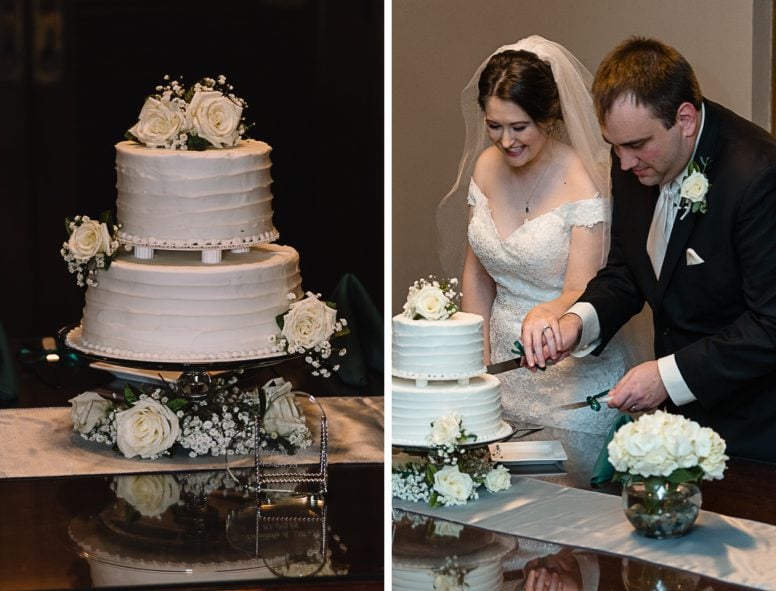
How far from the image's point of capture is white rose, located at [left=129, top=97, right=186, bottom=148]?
106 inches

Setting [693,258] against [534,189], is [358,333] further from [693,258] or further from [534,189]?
[693,258]

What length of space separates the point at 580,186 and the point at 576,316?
0.59m

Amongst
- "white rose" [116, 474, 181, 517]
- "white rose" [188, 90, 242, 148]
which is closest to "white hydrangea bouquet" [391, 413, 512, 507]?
"white rose" [116, 474, 181, 517]

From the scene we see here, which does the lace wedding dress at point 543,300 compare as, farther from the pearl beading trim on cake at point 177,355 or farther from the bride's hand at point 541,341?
the pearl beading trim on cake at point 177,355

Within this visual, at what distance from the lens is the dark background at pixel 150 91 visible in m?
3.98

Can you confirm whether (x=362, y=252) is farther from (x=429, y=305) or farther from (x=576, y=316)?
(x=429, y=305)

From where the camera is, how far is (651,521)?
1.89 m

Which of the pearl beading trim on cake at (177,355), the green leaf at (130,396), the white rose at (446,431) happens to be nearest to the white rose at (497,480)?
the white rose at (446,431)

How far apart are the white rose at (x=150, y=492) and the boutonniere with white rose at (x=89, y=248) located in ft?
1.83

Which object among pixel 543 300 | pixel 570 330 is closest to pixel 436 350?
pixel 570 330

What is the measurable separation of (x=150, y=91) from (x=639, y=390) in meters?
2.38

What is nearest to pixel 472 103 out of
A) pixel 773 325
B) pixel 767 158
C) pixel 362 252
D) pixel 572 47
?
pixel 362 252

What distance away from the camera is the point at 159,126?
8.88ft

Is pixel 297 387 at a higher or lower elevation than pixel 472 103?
lower
